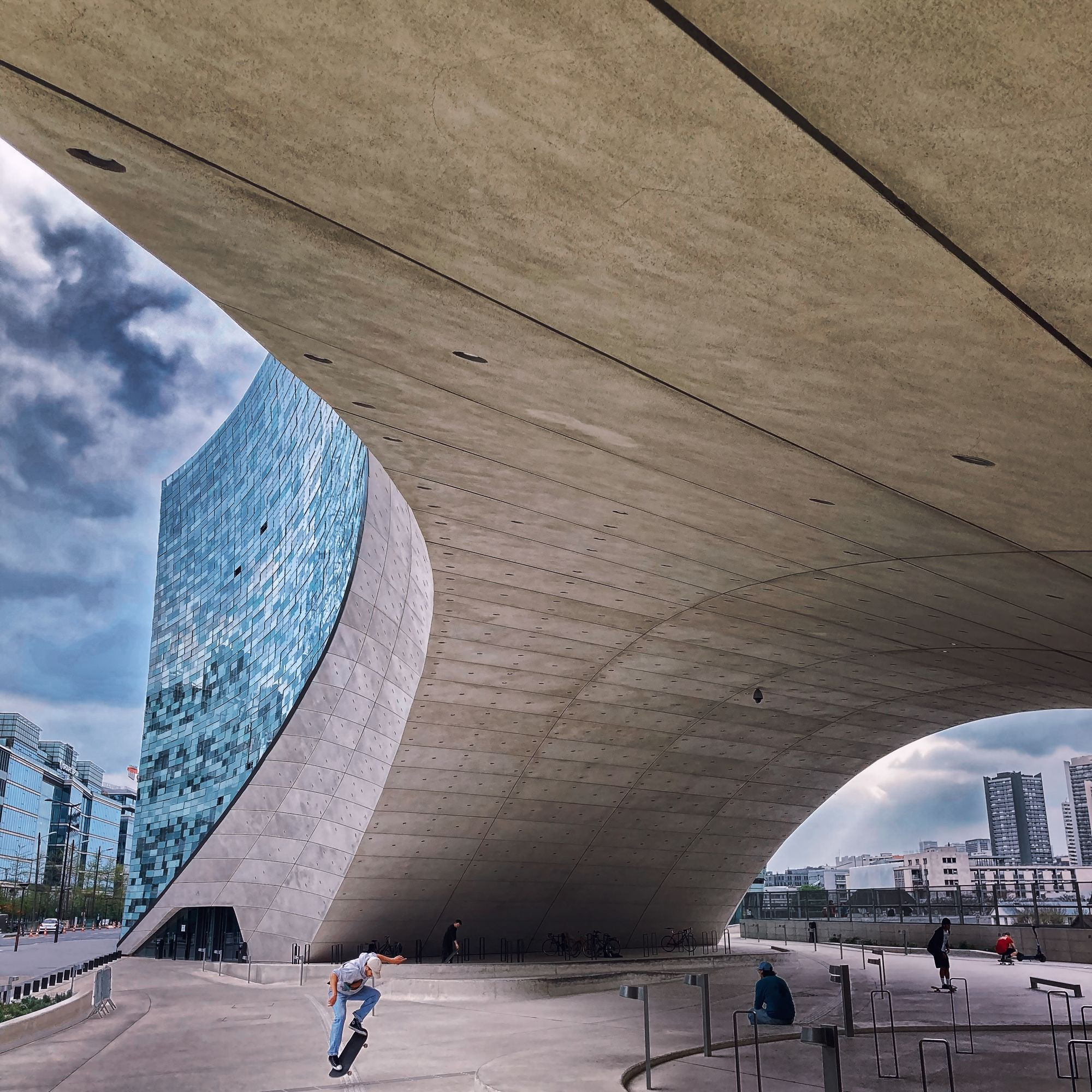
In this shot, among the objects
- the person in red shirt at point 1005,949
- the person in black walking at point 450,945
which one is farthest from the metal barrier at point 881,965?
the person in black walking at point 450,945

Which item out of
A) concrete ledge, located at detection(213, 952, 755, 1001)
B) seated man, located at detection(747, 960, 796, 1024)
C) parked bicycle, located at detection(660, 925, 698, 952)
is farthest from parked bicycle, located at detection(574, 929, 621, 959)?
seated man, located at detection(747, 960, 796, 1024)

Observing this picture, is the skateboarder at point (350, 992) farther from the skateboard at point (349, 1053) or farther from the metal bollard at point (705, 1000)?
the metal bollard at point (705, 1000)

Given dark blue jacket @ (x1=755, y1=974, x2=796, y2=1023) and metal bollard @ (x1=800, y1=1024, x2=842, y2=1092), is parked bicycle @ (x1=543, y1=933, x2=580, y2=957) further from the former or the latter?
metal bollard @ (x1=800, y1=1024, x2=842, y2=1092)

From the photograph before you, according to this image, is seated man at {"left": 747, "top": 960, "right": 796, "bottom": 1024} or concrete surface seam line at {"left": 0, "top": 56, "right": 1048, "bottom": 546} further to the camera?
seated man at {"left": 747, "top": 960, "right": 796, "bottom": 1024}

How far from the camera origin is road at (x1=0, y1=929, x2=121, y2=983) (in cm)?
2775

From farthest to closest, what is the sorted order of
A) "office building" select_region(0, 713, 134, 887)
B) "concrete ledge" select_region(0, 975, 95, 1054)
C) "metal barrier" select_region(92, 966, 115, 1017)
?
"office building" select_region(0, 713, 134, 887) < "metal barrier" select_region(92, 966, 115, 1017) < "concrete ledge" select_region(0, 975, 95, 1054)

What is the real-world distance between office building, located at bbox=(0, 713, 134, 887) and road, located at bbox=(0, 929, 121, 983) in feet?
14.4

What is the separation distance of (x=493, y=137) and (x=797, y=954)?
103 feet

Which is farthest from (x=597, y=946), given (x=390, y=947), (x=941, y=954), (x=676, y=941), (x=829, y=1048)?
(x=829, y=1048)

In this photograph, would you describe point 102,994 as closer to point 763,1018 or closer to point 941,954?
point 763,1018

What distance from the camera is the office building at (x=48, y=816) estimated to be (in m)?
86.2

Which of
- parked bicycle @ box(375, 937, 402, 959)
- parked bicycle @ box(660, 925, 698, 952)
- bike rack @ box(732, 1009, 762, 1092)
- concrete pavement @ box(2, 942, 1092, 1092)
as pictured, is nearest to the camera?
bike rack @ box(732, 1009, 762, 1092)

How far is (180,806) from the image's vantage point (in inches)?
1469

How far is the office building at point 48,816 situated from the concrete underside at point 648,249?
6019cm
